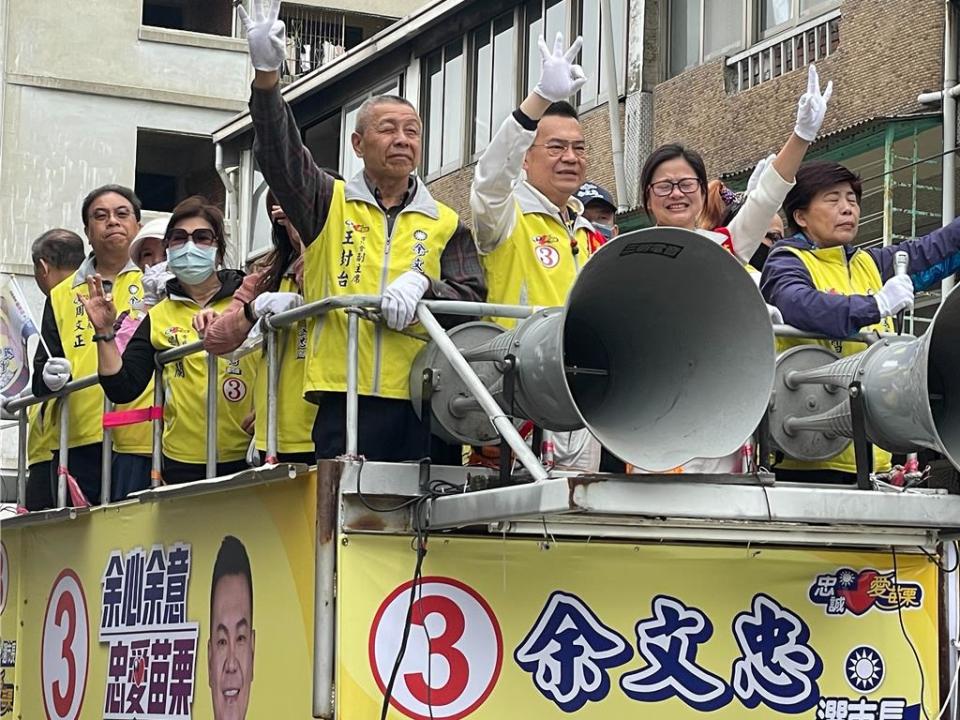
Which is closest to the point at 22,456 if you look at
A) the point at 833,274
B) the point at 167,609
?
the point at 167,609

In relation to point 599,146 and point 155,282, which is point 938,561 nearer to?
point 155,282

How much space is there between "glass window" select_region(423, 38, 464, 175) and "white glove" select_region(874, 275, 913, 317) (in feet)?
67.1

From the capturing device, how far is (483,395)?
16.1 feet

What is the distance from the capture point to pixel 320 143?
29750mm

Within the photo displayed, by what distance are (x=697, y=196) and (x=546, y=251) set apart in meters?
0.71

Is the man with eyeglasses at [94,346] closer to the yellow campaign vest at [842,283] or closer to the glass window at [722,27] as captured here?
the yellow campaign vest at [842,283]

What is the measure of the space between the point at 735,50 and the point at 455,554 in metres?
16.0

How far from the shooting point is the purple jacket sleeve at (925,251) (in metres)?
6.28

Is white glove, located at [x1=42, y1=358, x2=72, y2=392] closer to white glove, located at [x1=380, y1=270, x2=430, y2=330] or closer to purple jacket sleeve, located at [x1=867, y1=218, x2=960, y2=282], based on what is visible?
white glove, located at [x1=380, y1=270, x2=430, y2=330]

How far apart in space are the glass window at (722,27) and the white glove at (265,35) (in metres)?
15.7

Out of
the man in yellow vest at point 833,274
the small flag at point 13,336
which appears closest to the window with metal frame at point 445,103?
the small flag at point 13,336

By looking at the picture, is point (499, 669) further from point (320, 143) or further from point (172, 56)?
point (172, 56)

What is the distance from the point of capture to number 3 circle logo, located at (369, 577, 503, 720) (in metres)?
5.11

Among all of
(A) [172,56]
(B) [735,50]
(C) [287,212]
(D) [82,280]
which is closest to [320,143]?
(A) [172,56]
